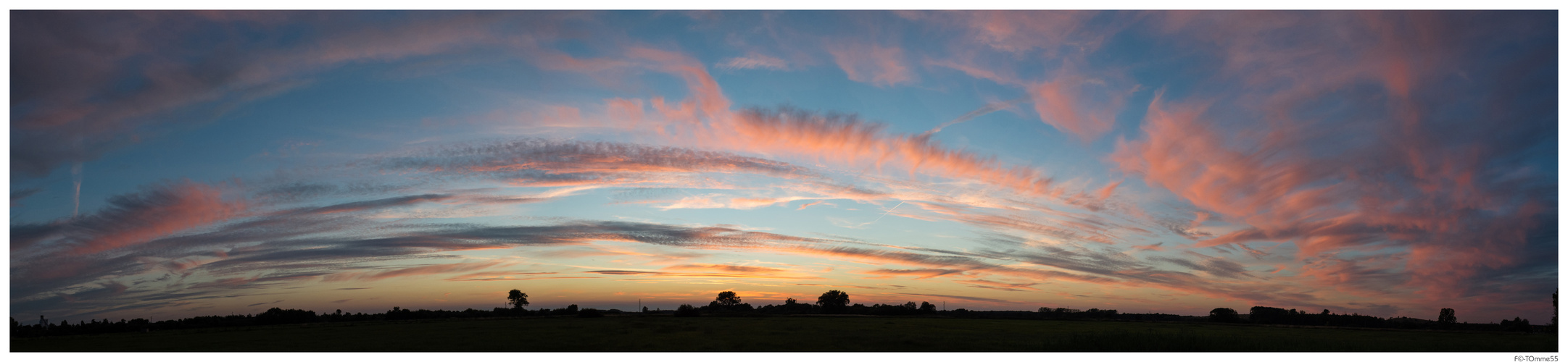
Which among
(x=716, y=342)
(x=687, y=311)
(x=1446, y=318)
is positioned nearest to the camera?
(x=716, y=342)

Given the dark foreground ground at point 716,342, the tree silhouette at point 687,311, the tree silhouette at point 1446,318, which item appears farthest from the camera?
the tree silhouette at point 687,311

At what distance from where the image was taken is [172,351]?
5078 centimetres

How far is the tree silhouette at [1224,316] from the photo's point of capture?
146625mm

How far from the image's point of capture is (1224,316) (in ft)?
488

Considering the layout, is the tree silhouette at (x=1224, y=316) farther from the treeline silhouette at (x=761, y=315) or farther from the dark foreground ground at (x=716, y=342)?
the dark foreground ground at (x=716, y=342)

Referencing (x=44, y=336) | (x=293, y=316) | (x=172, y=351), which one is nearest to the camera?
(x=172, y=351)

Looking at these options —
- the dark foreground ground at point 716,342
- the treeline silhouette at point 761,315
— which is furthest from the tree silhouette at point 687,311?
the dark foreground ground at point 716,342

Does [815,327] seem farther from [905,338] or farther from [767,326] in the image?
[905,338]

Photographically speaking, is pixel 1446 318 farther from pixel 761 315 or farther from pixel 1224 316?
pixel 761 315

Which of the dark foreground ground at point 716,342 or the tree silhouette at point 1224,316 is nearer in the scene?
the dark foreground ground at point 716,342

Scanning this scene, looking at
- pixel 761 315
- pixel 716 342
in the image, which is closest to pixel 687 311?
pixel 761 315

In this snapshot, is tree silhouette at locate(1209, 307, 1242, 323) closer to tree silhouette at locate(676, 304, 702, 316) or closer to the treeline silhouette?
the treeline silhouette
